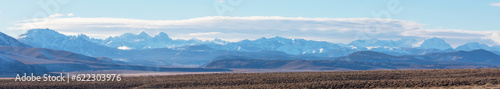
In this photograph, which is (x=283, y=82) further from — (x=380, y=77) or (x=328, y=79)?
(x=380, y=77)

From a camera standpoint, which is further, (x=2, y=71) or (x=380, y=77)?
(x=2, y=71)

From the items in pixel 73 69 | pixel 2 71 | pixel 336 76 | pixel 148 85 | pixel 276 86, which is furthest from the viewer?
pixel 73 69

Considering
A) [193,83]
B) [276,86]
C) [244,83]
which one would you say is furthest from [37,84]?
[276,86]

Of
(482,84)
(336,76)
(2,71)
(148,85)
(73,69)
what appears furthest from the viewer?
(73,69)

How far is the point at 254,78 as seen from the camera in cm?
6166

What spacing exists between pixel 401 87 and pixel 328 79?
1105 centimetres

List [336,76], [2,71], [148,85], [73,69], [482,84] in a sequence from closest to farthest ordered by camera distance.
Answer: [482,84], [148,85], [336,76], [2,71], [73,69]

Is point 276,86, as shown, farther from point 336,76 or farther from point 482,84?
point 482,84

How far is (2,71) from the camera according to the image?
477 ft

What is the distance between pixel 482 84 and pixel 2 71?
437 feet

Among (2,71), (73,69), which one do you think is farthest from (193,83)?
(73,69)

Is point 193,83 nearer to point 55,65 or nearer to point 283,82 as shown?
point 283,82

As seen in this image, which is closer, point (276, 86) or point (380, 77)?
point (276, 86)

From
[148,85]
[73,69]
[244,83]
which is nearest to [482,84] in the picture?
[244,83]
